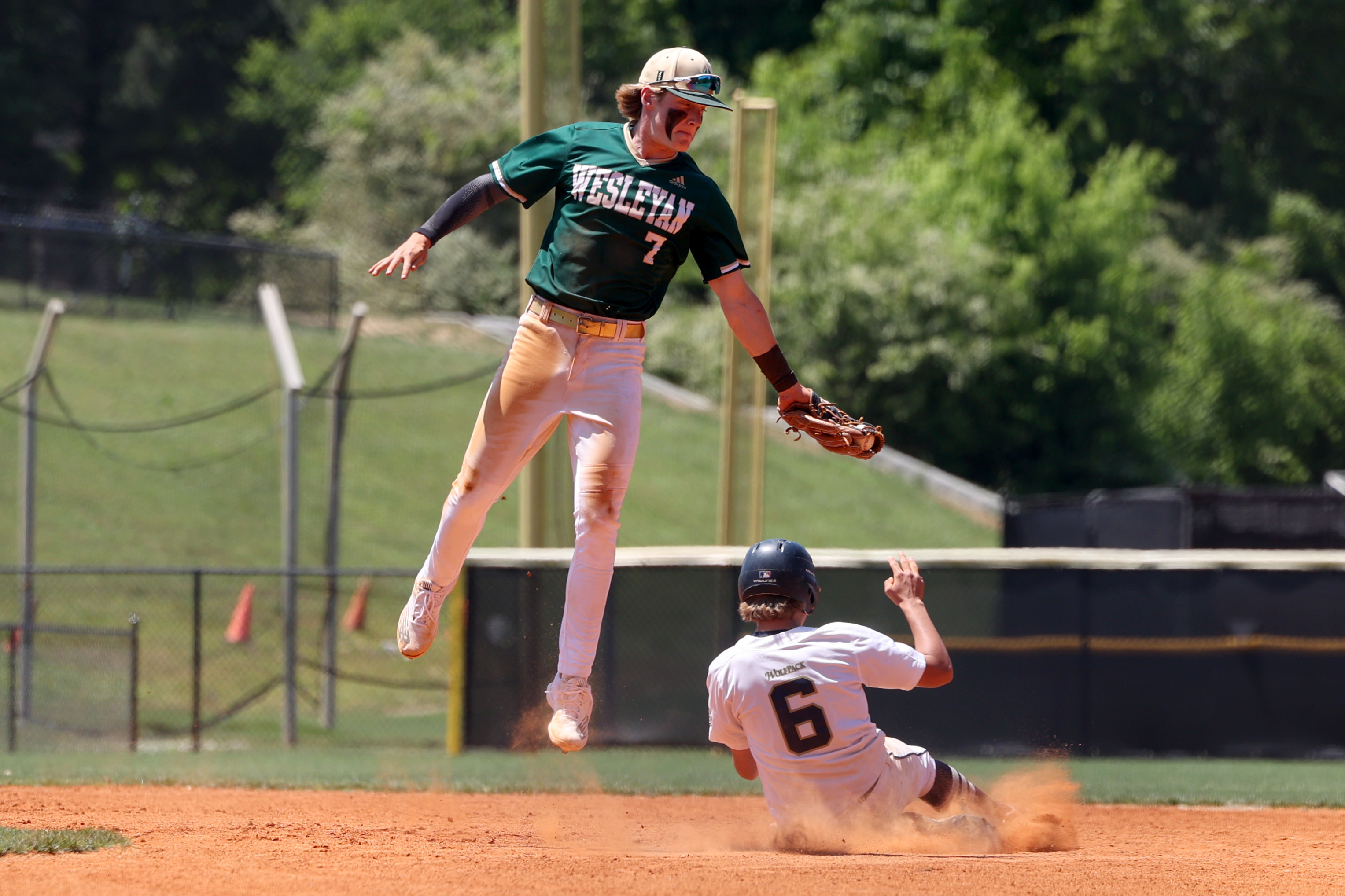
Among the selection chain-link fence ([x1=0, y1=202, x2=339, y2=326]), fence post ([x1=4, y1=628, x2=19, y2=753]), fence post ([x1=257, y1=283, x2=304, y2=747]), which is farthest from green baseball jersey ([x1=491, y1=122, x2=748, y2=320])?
chain-link fence ([x1=0, y1=202, x2=339, y2=326])

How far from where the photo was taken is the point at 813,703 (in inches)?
221

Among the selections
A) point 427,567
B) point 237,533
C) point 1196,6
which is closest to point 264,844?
point 427,567

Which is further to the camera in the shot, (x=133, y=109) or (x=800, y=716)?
(x=133, y=109)

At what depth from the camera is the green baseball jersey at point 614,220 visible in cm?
602

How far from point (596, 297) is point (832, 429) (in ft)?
3.86

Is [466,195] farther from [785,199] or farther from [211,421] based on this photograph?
[785,199]

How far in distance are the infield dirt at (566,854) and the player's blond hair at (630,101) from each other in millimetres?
3141

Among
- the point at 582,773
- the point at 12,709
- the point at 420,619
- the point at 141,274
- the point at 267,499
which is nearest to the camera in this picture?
the point at 420,619

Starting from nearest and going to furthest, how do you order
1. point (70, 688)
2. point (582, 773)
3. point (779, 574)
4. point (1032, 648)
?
1. point (779, 574)
2. point (582, 773)
3. point (1032, 648)
4. point (70, 688)

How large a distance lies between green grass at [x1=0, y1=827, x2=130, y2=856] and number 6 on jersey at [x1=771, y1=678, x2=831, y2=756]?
2.69 m

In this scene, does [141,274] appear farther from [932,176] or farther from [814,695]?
[814,695]

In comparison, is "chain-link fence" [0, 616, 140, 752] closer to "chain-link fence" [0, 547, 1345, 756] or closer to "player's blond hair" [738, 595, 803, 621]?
"chain-link fence" [0, 547, 1345, 756]

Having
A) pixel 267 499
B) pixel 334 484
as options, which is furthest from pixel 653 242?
pixel 267 499

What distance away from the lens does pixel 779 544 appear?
5727mm
